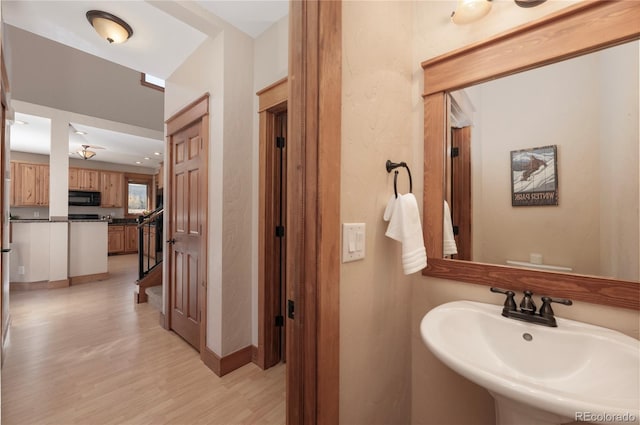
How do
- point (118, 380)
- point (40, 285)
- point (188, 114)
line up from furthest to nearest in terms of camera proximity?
point (40, 285)
point (188, 114)
point (118, 380)

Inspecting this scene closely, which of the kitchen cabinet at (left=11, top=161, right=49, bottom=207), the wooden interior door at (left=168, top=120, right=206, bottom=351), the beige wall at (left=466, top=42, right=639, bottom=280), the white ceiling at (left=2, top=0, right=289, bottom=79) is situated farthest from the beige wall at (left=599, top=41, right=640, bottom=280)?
the kitchen cabinet at (left=11, top=161, right=49, bottom=207)

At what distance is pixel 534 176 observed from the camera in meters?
1.06

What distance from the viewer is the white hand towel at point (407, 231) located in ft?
3.27

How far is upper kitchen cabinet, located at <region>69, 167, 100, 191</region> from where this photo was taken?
6.73 meters

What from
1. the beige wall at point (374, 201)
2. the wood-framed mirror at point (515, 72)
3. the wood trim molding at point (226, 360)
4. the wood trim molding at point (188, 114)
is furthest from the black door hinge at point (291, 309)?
the wood trim molding at point (188, 114)

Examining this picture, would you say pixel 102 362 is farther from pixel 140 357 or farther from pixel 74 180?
pixel 74 180

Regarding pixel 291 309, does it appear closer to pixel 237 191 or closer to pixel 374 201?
pixel 374 201

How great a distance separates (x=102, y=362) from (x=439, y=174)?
2874mm

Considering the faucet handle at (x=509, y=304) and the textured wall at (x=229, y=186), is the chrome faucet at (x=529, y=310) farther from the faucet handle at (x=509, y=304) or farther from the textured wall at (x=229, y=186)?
the textured wall at (x=229, y=186)

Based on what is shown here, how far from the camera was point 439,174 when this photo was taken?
48.3 inches

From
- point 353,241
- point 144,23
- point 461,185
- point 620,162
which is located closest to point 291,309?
point 353,241

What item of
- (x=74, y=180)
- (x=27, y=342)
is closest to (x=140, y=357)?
(x=27, y=342)

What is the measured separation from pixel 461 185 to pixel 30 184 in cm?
845

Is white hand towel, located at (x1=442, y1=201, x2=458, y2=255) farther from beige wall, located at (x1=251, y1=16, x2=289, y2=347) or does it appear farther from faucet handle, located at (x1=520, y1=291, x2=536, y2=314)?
beige wall, located at (x1=251, y1=16, x2=289, y2=347)
